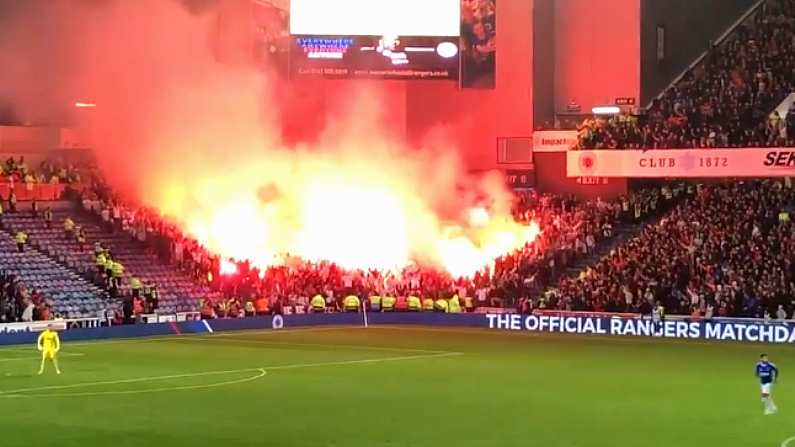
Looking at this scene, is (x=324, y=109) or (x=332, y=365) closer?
(x=332, y=365)

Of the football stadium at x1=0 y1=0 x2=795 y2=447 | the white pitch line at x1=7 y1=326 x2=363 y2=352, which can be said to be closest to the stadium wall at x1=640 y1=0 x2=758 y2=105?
the football stadium at x1=0 y1=0 x2=795 y2=447

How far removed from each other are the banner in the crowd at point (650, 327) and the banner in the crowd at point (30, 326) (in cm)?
1643

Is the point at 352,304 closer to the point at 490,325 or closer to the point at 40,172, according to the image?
the point at 490,325

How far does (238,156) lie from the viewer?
201 feet

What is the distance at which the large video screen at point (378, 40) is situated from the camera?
176 ft

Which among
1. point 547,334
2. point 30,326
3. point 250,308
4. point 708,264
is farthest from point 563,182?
point 30,326

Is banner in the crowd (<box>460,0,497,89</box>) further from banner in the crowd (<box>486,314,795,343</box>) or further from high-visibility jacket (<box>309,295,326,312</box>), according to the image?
high-visibility jacket (<box>309,295,326,312</box>)

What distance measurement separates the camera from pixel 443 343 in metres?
46.7

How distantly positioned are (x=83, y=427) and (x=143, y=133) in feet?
113

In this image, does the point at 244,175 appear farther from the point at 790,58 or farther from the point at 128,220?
the point at 790,58

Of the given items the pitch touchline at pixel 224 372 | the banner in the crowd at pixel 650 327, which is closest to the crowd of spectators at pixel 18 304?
the pitch touchline at pixel 224 372

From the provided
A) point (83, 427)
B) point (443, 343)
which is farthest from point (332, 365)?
point (83, 427)

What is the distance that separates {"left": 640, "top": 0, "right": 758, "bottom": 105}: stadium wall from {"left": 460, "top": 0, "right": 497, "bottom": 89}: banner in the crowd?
8.91m

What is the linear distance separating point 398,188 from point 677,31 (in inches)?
536
